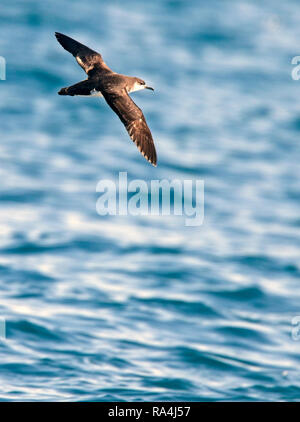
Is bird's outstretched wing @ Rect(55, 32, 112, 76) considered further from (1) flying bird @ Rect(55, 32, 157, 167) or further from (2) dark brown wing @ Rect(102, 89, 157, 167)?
(2) dark brown wing @ Rect(102, 89, 157, 167)

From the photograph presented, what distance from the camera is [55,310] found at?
94.2 ft

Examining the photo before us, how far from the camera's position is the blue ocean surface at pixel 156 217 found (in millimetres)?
26000

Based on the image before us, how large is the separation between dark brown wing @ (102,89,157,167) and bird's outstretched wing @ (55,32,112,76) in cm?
83

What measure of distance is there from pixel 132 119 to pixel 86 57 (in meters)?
1.67

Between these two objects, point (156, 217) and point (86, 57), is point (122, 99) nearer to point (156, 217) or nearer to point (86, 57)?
point (86, 57)

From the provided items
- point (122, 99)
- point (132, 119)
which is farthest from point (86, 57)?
point (132, 119)

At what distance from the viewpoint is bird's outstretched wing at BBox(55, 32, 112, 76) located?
1433 centimetres

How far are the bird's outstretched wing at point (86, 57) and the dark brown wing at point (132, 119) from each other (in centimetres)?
83

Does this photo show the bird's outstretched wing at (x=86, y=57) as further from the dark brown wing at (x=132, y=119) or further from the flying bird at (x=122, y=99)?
the dark brown wing at (x=132, y=119)

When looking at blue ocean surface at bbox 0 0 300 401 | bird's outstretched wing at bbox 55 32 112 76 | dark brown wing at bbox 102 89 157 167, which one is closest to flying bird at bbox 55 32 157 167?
dark brown wing at bbox 102 89 157 167

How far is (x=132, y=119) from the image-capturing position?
13.5m

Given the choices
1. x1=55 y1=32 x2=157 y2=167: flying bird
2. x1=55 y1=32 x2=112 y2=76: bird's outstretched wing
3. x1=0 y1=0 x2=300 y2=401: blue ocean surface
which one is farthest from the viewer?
x1=0 y1=0 x2=300 y2=401: blue ocean surface

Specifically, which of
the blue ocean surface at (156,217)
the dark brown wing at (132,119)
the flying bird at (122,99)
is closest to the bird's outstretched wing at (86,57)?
the flying bird at (122,99)

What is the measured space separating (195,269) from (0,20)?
15321 millimetres
